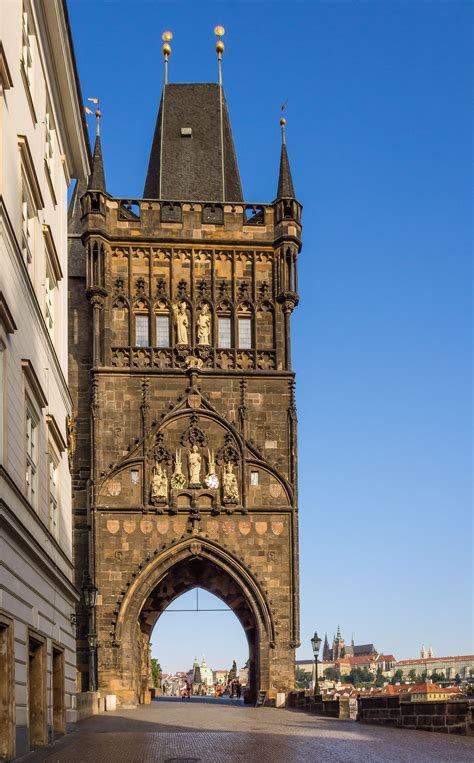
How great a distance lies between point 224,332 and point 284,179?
244 inches

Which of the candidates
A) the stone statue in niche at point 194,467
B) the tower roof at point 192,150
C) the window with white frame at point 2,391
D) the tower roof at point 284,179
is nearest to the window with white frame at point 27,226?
the window with white frame at point 2,391

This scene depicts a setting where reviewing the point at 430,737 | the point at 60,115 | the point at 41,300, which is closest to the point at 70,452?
the point at 41,300

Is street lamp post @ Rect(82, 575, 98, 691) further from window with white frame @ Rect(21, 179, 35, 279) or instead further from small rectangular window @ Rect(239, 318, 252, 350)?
window with white frame @ Rect(21, 179, 35, 279)

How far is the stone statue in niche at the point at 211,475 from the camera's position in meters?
41.2

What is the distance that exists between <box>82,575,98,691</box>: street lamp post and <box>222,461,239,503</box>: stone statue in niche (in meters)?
5.32

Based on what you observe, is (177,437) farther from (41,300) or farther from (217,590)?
(41,300)

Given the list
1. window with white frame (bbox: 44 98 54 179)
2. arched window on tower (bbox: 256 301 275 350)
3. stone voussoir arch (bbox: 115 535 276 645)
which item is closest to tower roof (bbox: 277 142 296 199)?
arched window on tower (bbox: 256 301 275 350)

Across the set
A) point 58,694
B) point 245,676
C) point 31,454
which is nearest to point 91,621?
point 58,694

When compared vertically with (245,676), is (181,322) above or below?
above

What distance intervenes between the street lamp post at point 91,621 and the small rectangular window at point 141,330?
834 centimetres

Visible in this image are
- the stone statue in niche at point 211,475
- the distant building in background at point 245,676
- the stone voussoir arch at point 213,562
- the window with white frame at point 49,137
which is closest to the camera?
the window with white frame at point 49,137

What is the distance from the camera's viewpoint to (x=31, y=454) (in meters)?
18.4

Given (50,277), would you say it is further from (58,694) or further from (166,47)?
(166,47)

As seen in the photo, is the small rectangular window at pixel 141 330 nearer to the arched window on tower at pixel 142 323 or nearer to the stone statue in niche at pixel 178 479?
the arched window on tower at pixel 142 323
